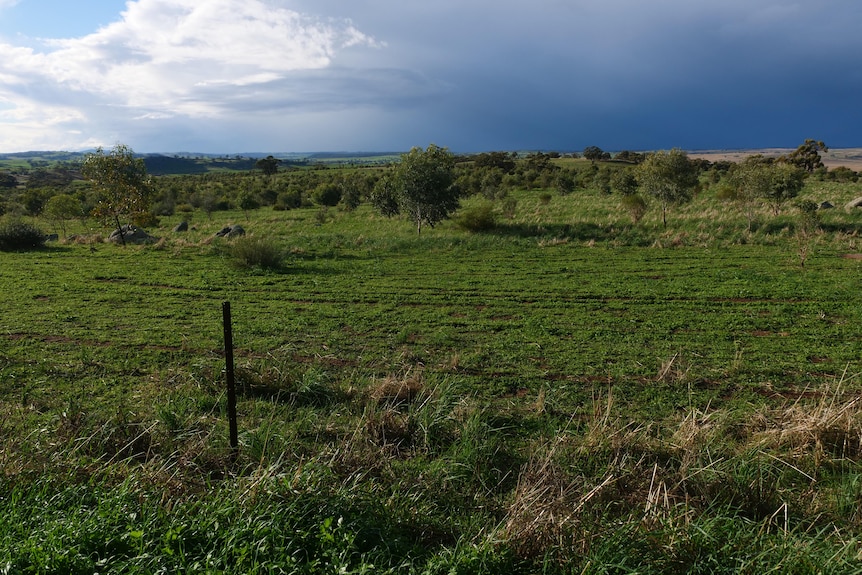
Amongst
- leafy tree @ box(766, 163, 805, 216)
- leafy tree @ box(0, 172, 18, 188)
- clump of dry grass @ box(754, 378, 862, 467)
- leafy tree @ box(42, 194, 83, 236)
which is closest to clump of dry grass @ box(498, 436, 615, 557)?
clump of dry grass @ box(754, 378, 862, 467)

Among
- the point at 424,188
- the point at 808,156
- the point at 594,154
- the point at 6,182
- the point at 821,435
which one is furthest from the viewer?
the point at 594,154

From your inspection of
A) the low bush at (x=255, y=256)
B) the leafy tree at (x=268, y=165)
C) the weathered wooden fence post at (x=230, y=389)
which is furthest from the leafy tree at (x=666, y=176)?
the leafy tree at (x=268, y=165)

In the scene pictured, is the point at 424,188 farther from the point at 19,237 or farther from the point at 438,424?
the point at 438,424

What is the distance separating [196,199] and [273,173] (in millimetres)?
42159

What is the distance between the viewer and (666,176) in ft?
92.1

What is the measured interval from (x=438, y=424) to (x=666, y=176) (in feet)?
86.9

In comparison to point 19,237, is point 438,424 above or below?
below

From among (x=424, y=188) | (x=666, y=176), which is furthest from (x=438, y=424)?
(x=666, y=176)

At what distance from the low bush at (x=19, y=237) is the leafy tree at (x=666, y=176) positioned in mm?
29651

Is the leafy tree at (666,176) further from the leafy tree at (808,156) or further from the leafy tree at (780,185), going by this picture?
the leafy tree at (808,156)

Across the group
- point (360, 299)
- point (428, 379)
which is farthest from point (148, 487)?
point (360, 299)

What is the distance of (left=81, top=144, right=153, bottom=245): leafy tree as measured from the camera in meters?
25.0

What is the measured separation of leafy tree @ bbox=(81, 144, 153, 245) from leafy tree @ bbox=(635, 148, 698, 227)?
26.2 meters

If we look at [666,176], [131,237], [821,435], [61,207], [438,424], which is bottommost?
[438,424]
